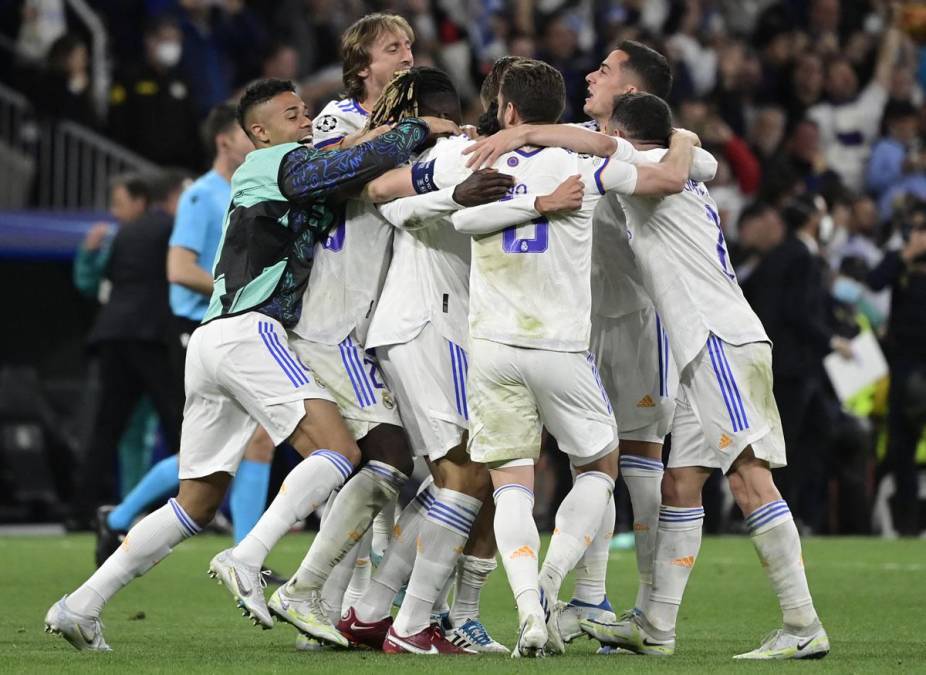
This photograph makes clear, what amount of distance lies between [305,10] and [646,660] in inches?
493

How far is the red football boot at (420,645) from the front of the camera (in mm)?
6441

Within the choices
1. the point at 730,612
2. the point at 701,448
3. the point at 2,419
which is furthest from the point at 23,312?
the point at 701,448

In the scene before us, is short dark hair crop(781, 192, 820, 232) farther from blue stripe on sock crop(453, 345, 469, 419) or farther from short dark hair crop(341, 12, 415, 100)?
blue stripe on sock crop(453, 345, 469, 419)

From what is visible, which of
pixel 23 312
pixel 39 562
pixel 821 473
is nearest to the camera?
pixel 39 562

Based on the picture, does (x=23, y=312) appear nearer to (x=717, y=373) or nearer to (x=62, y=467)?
(x=62, y=467)

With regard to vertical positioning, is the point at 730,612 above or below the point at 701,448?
below

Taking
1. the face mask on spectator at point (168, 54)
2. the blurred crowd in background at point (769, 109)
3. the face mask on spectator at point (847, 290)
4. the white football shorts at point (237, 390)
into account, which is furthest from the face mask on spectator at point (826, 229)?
the white football shorts at point (237, 390)

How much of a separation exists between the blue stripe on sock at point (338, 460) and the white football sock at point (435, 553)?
1.10 feet

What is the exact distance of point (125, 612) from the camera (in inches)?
319

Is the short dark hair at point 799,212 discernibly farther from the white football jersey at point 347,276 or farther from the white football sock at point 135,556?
the white football sock at point 135,556

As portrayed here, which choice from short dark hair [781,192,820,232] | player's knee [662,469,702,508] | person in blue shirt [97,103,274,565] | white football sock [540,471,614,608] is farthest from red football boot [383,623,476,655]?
short dark hair [781,192,820,232]

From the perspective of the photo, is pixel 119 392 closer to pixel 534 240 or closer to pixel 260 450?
pixel 260 450

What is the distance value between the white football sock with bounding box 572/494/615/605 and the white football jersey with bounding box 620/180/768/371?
0.76 meters

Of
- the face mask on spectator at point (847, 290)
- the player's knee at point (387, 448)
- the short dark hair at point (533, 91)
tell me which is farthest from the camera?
the face mask on spectator at point (847, 290)
